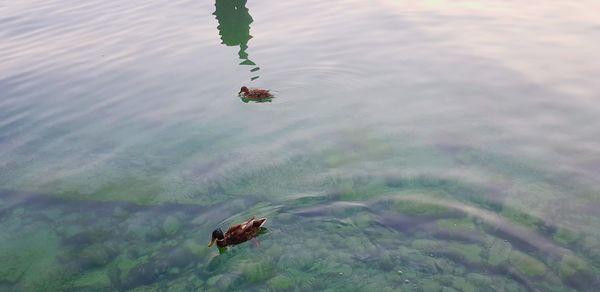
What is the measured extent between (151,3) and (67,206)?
584 inches

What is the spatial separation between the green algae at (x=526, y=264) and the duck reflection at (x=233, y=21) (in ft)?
34.6

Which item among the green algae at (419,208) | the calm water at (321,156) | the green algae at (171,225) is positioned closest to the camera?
the calm water at (321,156)

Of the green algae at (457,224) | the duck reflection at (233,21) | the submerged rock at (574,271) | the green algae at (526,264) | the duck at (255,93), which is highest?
the duck reflection at (233,21)

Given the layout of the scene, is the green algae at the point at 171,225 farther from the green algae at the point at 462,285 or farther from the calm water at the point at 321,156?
the green algae at the point at 462,285

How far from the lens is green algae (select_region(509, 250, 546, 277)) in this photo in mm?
5695

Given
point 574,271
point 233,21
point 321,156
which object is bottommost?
point 574,271

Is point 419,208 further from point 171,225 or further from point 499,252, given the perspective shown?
point 171,225

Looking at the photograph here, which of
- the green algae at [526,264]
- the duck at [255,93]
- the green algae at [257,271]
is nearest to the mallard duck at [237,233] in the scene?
the green algae at [257,271]

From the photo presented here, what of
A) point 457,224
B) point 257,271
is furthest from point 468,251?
point 257,271

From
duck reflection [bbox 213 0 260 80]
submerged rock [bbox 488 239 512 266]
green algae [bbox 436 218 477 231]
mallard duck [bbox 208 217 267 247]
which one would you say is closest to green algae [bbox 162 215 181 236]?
mallard duck [bbox 208 217 267 247]

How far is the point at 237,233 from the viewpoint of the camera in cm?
632

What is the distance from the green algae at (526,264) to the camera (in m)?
5.70

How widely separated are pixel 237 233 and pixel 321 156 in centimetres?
264

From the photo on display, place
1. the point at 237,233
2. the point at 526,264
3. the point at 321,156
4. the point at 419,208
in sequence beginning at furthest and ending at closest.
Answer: the point at 321,156
the point at 419,208
the point at 237,233
the point at 526,264
